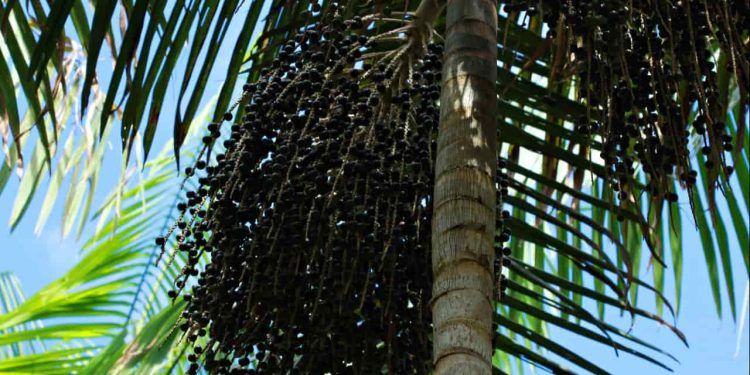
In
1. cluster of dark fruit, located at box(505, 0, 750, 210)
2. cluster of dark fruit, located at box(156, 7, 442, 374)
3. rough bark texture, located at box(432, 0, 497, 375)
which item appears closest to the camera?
rough bark texture, located at box(432, 0, 497, 375)

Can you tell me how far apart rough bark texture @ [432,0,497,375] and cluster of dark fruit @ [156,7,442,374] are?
0.42 feet

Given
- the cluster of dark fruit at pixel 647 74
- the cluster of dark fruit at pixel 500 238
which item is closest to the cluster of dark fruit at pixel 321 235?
the cluster of dark fruit at pixel 500 238

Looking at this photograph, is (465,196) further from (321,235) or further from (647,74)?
(647,74)

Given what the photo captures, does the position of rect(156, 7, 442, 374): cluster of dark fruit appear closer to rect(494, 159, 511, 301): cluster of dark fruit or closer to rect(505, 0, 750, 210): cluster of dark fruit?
rect(494, 159, 511, 301): cluster of dark fruit

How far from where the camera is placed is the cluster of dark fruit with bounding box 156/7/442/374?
2068mm

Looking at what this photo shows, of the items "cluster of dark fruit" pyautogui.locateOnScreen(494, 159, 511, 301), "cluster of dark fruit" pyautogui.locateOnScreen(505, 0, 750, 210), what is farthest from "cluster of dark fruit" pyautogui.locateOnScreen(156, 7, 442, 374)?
"cluster of dark fruit" pyautogui.locateOnScreen(505, 0, 750, 210)

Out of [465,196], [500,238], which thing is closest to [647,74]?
[500,238]

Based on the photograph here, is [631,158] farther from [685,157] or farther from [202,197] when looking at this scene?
[202,197]

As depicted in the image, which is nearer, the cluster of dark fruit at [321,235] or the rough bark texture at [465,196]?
the rough bark texture at [465,196]

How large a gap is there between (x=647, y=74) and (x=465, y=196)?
0.60 metres

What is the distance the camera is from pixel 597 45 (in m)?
2.32

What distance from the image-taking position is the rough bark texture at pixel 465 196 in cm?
170

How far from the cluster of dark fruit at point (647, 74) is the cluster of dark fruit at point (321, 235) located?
11.5 inches

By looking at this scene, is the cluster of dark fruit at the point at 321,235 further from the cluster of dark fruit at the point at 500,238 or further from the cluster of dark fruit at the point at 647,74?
the cluster of dark fruit at the point at 647,74
